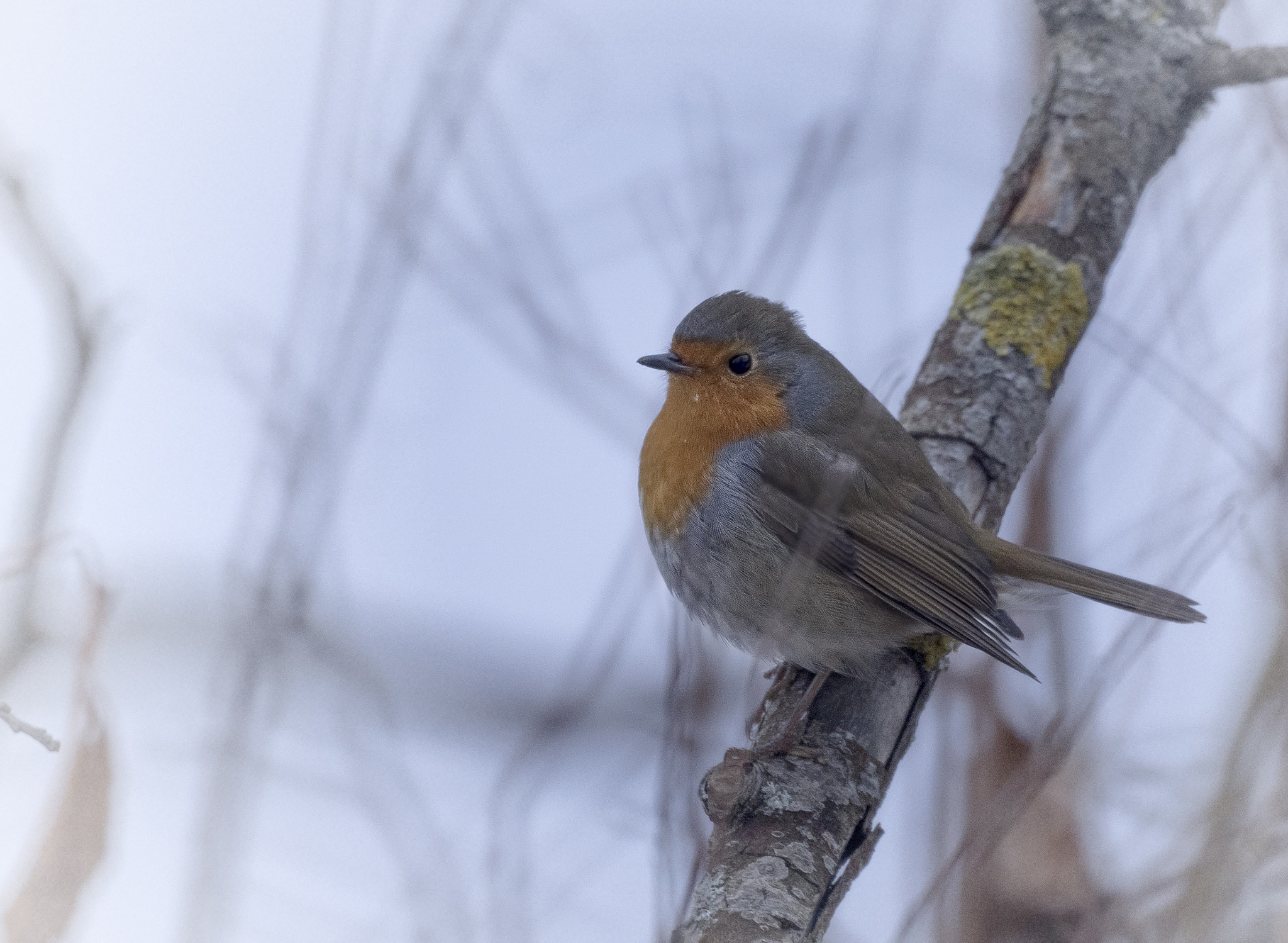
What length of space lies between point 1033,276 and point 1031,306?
0.09 meters

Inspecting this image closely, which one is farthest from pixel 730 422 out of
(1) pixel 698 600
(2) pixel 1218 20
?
(2) pixel 1218 20

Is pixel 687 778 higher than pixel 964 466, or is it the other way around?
pixel 964 466

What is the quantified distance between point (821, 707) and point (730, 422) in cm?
84

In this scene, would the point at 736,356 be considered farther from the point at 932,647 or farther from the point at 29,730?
the point at 29,730

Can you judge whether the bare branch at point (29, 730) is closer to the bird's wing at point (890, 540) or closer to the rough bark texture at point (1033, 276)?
the rough bark texture at point (1033, 276)

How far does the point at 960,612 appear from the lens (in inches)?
105

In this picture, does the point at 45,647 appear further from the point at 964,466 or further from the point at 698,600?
the point at 964,466

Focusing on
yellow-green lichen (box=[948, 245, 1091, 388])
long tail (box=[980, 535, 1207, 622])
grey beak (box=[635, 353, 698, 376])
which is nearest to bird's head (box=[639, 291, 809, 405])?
grey beak (box=[635, 353, 698, 376])

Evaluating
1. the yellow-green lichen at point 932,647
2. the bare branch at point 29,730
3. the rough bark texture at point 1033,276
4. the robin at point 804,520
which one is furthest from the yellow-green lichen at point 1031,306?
the bare branch at point 29,730

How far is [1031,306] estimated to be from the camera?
120 inches

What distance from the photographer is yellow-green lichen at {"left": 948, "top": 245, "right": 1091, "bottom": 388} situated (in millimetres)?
3031

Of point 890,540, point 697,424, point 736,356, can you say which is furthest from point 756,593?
point 736,356

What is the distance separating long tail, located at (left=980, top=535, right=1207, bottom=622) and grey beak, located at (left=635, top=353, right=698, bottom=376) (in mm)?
924

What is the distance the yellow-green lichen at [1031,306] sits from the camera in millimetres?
3031
